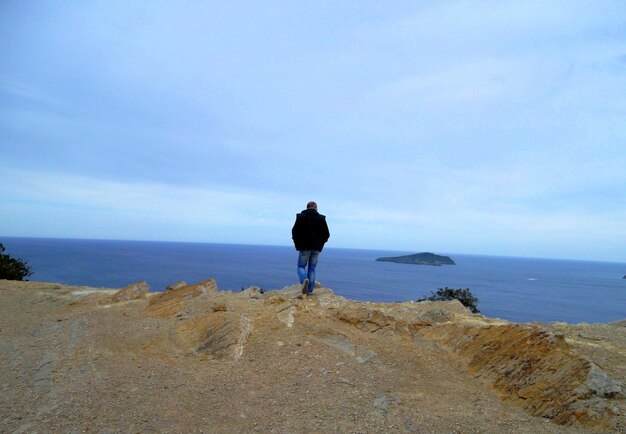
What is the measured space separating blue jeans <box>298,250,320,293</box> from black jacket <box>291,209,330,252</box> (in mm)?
192

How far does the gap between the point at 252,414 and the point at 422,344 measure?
4.56 meters

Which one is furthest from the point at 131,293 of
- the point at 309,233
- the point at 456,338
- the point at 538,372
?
the point at 538,372

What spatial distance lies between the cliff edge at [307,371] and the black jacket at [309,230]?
161 cm

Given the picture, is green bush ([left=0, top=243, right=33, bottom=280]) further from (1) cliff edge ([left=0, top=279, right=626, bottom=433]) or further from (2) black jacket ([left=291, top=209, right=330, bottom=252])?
(2) black jacket ([left=291, top=209, right=330, bottom=252])

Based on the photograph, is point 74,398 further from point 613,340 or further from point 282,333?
point 613,340

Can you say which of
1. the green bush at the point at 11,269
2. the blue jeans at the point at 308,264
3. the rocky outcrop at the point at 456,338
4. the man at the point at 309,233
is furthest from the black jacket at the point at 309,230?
the green bush at the point at 11,269

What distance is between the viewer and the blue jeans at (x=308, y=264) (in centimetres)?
1198

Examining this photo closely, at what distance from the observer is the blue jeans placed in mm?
11980

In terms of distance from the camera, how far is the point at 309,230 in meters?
11.8

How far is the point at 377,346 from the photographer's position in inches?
360

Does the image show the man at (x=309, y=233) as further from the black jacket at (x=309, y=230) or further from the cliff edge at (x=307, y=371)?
the cliff edge at (x=307, y=371)

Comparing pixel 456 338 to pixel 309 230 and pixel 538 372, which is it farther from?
pixel 309 230

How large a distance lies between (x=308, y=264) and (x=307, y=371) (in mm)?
4812

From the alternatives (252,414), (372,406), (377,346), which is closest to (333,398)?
(372,406)
